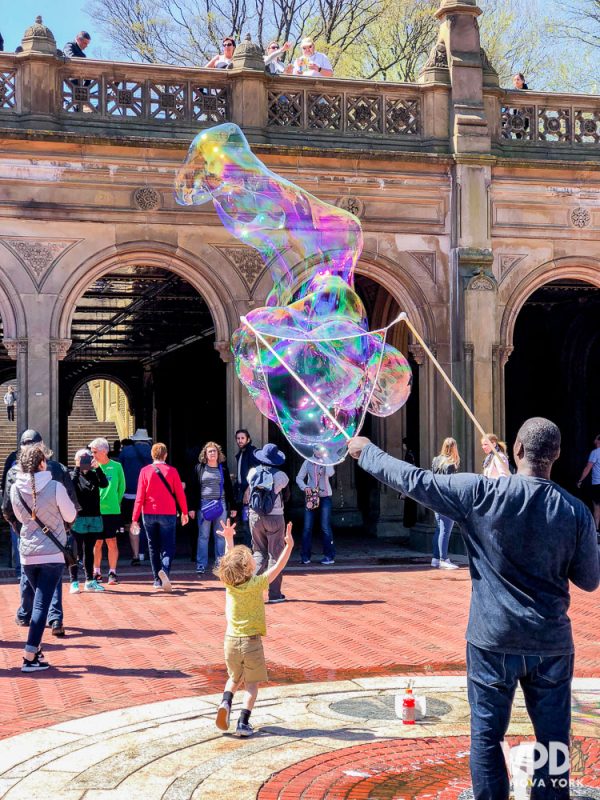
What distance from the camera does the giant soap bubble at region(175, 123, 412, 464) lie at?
9.66m

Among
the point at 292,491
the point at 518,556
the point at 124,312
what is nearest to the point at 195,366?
the point at 124,312

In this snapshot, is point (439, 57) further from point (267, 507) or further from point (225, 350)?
point (267, 507)

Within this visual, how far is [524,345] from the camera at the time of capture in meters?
25.4

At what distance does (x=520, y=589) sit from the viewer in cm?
496

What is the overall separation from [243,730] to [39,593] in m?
2.95

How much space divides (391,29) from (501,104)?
1625 centimetres

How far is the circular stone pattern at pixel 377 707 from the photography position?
24.8 feet

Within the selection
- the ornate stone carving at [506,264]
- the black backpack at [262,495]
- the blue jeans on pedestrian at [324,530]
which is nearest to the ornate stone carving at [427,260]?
the ornate stone carving at [506,264]

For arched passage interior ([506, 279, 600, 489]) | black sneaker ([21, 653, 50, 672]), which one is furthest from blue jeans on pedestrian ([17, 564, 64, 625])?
arched passage interior ([506, 279, 600, 489])

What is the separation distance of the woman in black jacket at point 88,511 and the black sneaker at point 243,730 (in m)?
6.53

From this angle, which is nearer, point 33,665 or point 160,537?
point 33,665

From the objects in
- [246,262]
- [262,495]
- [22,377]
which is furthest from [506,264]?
[22,377]

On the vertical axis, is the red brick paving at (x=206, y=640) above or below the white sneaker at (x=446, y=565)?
below

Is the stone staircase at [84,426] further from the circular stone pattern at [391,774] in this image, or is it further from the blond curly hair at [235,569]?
the circular stone pattern at [391,774]
